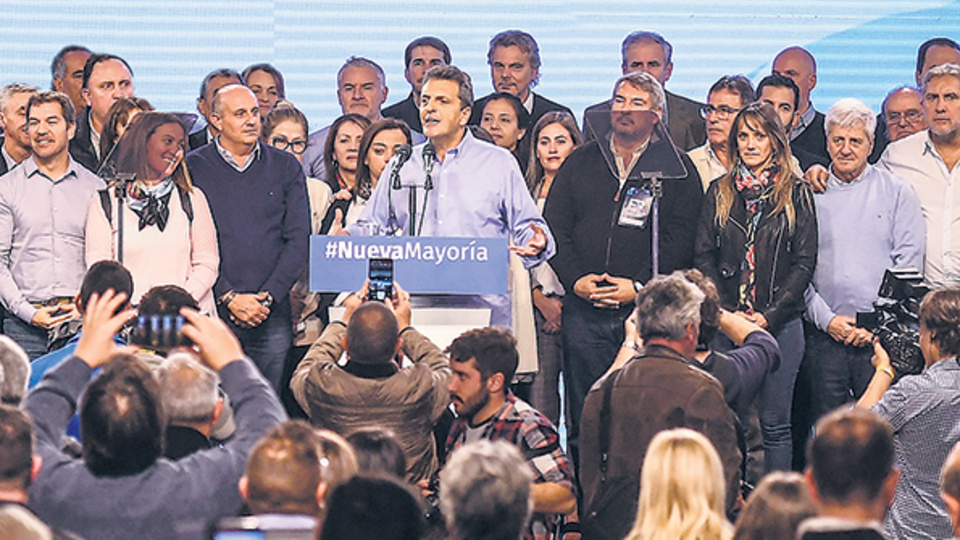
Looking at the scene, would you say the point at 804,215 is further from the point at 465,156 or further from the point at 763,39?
the point at 763,39

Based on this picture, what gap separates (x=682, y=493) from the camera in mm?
3600

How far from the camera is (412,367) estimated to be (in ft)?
16.2

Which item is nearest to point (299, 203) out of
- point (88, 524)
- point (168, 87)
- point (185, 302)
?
point (185, 302)

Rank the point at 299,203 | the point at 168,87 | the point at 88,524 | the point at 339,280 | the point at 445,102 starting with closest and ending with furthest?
the point at 88,524
the point at 339,280
the point at 445,102
the point at 299,203
the point at 168,87

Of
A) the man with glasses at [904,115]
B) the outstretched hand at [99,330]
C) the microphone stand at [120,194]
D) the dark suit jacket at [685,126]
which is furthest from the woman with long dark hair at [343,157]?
the outstretched hand at [99,330]

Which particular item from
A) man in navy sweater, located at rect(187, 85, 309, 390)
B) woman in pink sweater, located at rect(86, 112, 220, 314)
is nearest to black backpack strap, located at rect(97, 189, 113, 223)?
woman in pink sweater, located at rect(86, 112, 220, 314)

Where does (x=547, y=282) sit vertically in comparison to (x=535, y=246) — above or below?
below

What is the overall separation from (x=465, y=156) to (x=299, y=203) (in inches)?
33.8

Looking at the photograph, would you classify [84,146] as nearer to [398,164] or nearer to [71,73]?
[71,73]

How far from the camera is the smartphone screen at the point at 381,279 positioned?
5.36 meters

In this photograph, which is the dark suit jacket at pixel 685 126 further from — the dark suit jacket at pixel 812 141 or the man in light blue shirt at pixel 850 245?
the man in light blue shirt at pixel 850 245

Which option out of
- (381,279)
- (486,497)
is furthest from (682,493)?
(381,279)

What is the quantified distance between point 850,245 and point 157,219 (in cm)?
293

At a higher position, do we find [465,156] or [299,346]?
[465,156]
